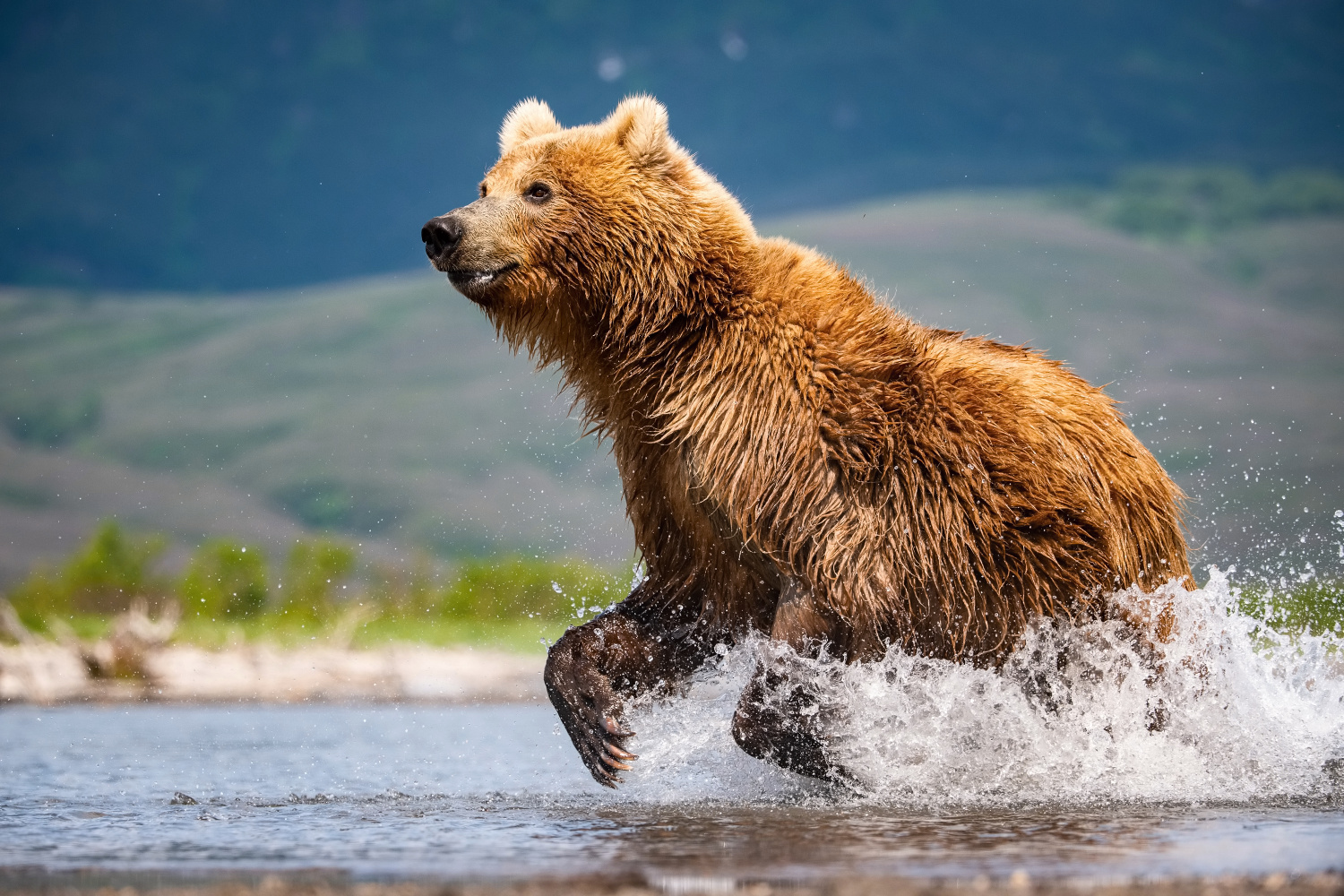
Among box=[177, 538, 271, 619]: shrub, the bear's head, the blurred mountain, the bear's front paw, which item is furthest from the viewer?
the blurred mountain

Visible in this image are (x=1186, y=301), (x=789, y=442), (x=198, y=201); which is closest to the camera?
(x=789, y=442)

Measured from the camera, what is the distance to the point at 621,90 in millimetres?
162000

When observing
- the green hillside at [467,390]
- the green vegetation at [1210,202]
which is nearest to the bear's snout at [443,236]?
the green hillside at [467,390]

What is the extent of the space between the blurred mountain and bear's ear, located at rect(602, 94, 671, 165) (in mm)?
142054

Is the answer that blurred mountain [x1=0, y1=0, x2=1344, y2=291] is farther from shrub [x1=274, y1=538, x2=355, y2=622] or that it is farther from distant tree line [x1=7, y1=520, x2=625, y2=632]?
shrub [x1=274, y1=538, x2=355, y2=622]

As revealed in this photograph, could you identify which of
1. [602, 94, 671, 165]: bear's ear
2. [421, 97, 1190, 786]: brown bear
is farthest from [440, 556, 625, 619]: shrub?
[602, 94, 671, 165]: bear's ear

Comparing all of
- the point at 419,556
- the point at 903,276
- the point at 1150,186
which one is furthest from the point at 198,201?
the point at 419,556

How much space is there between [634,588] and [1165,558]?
2024 millimetres

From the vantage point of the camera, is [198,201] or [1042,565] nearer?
[1042,565]

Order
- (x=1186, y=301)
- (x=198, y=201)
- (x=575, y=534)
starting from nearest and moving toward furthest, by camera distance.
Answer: (x=575, y=534) → (x=1186, y=301) → (x=198, y=201)

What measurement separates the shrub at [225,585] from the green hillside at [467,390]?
1624 inches

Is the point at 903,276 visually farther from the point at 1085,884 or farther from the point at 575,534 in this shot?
the point at 1085,884

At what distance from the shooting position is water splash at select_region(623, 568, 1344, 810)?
5480mm

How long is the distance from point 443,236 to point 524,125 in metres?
0.93
